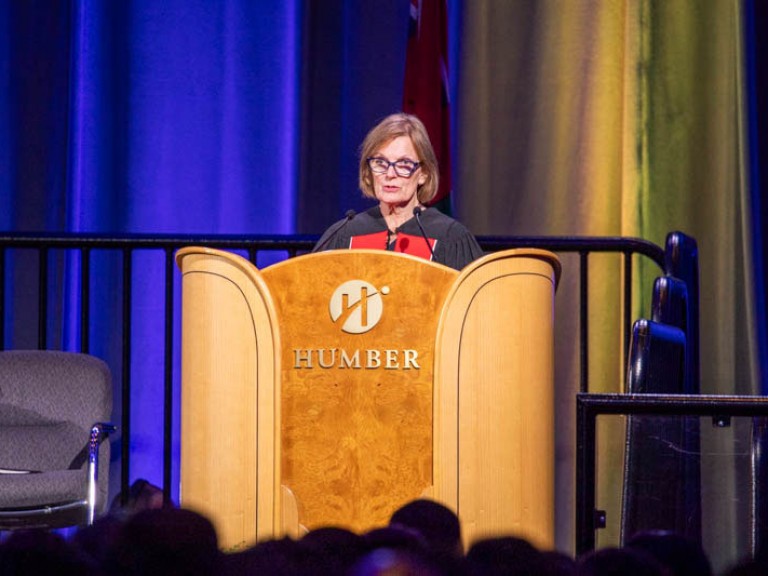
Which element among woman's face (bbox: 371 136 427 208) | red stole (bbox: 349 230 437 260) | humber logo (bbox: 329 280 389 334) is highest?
woman's face (bbox: 371 136 427 208)

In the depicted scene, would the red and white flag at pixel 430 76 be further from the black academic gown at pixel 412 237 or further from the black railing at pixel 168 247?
the black academic gown at pixel 412 237

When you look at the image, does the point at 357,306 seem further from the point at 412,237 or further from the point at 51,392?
the point at 51,392

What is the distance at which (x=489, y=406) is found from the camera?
6.68 ft

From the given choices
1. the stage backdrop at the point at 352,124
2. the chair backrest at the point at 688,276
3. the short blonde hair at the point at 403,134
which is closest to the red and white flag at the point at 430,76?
the stage backdrop at the point at 352,124

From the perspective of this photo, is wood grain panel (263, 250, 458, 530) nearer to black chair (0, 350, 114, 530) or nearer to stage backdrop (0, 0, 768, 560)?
black chair (0, 350, 114, 530)

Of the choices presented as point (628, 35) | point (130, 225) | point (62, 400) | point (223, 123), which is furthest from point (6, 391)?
point (628, 35)

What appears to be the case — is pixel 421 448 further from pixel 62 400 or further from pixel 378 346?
pixel 62 400

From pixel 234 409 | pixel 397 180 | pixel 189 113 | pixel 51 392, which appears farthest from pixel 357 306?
pixel 189 113

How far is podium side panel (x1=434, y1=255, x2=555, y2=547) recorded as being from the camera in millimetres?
2031

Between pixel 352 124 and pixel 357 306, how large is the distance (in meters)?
2.67

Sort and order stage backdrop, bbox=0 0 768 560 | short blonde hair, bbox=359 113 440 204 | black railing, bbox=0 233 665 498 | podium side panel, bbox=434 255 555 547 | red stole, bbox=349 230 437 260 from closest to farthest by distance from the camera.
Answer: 1. podium side panel, bbox=434 255 555 547
2. red stole, bbox=349 230 437 260
3. short blonde hair, bbox=359 113 440 204
4. black railing, bbox=0 233 665 498
5. stage backdrop, bbox=0 0 768 560

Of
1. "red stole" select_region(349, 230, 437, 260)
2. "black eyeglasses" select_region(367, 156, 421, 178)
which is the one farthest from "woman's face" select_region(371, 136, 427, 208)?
"red stole" select_region(349, 230, 437, 260)

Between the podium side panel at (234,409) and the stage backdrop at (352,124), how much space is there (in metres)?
2.55

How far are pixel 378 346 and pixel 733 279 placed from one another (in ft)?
8.93
